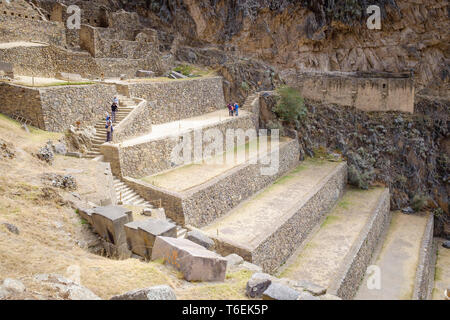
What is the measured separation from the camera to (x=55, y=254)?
260 inches

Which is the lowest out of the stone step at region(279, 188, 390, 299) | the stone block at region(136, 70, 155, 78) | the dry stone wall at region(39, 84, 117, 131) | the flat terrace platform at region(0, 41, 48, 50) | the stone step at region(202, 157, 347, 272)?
the stone step at region(279, 188, 390, 299)

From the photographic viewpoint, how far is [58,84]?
49.3 ft

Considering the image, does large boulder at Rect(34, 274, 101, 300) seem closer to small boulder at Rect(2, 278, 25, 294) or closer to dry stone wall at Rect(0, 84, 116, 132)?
small boulder at Rect(2, 278, 25, 294)

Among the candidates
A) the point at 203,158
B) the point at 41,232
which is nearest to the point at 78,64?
the point at 203,158

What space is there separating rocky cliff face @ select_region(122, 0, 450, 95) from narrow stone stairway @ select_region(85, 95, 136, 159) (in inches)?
531

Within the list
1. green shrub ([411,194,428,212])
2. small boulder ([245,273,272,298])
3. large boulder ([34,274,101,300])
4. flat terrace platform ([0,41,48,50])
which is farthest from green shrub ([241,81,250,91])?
large boulder ([34,274,101,300])

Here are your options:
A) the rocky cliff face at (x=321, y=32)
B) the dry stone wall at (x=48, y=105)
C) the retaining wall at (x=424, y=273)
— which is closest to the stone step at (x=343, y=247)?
the retaining wall at (x=424, y=273)

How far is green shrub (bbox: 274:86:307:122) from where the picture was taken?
23.3 meters

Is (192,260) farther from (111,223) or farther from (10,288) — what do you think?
(10,288)

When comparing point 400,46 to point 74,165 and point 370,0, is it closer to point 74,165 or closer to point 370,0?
point 370,0

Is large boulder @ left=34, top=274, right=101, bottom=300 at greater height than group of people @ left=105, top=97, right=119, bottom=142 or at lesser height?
lesser

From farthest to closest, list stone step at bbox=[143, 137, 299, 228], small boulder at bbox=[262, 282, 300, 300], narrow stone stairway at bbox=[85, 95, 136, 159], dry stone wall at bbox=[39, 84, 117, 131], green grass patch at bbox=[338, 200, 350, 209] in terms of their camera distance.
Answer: green grass patch at bbox=[338, 200, 350, 209], narrow stone stairway at bbox=[85, 95, 136, 159], dry stone wall at bbox=[39, 84, 117, 131], stone step at bbox=[143, 137, 299, 228], small boulder at bbox=[262, 282, 300, 300]

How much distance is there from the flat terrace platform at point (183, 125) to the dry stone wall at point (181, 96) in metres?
0.48

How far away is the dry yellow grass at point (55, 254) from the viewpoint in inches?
232
